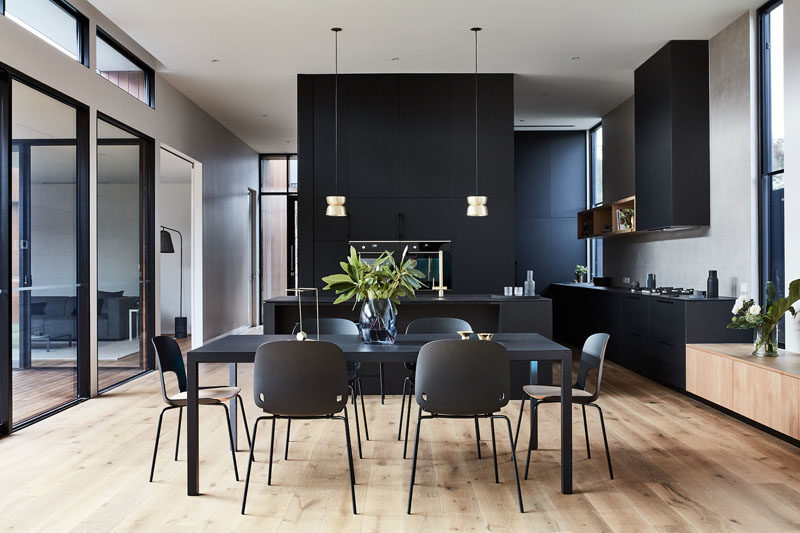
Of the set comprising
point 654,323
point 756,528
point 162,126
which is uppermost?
point 162,126

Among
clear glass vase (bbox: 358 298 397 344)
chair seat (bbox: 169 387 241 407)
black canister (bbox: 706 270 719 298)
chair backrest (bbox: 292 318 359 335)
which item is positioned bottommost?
chair seat (bbox: 169 387 241 407)

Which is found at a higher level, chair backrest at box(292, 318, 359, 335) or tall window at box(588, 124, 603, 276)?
tall window at box(588, 124, 603, 276)

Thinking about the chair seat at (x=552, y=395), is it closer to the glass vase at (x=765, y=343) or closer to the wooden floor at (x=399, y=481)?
the wooden floor at (x=399, y=481)

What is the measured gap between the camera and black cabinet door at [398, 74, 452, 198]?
7188 millimetres

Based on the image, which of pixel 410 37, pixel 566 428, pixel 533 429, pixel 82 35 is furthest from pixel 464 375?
pixel 82 35

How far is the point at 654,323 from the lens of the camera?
20.4 ft

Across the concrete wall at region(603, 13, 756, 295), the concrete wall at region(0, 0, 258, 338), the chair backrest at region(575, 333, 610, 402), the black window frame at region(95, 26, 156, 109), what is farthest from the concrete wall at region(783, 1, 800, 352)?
the black window frame at region(95, 26, 156, 109)

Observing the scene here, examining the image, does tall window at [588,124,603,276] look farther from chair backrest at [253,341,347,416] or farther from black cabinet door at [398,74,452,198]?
chair backrest at [253,341,347,416]

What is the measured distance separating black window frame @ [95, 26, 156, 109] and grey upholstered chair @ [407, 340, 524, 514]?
4.67 metres

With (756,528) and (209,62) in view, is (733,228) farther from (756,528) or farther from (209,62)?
(209,62)

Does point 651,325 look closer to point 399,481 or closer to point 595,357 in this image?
point 595,357

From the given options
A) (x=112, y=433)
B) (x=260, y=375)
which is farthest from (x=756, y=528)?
(x=112, y=433)

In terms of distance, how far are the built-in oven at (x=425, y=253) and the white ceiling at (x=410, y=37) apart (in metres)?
1.98

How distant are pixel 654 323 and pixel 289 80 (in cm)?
498
